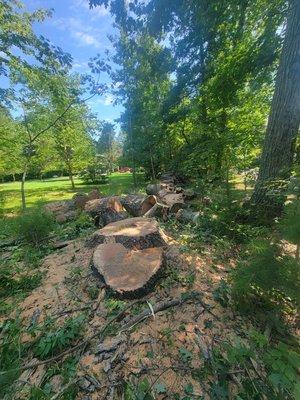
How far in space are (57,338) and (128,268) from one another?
105cm

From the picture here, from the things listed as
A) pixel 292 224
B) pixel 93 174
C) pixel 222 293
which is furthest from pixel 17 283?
pixel 93 174

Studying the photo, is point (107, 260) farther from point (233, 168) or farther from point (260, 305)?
point (233, 168)

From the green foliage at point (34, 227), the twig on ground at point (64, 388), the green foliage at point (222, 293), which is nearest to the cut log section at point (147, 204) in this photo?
the green foliage at point (34, 227)

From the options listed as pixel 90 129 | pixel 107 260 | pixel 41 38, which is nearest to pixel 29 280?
pixel 107 260

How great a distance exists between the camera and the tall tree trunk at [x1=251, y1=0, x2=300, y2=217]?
14.2ft

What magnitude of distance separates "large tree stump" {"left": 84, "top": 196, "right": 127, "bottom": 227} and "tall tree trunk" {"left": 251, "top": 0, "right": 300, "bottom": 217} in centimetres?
295

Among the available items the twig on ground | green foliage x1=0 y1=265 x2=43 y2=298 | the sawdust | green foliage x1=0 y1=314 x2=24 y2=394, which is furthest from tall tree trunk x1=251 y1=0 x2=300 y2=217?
green foliage x1=0 y1=314 x2=24 y2=394

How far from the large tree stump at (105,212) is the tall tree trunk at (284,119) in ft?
9.69

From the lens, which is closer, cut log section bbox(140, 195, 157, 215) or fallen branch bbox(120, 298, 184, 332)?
fallen branch bbox(120, 298, 184, 332)

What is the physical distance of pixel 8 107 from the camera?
998 centimetres

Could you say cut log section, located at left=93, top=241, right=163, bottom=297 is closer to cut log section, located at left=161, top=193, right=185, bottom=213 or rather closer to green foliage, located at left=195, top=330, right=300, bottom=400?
green foliage, located at left=195, top=330, right=300, bottom=400

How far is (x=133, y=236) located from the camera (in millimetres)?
3857

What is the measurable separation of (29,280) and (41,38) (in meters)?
7.76

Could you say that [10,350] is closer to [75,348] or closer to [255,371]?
[75,348]
